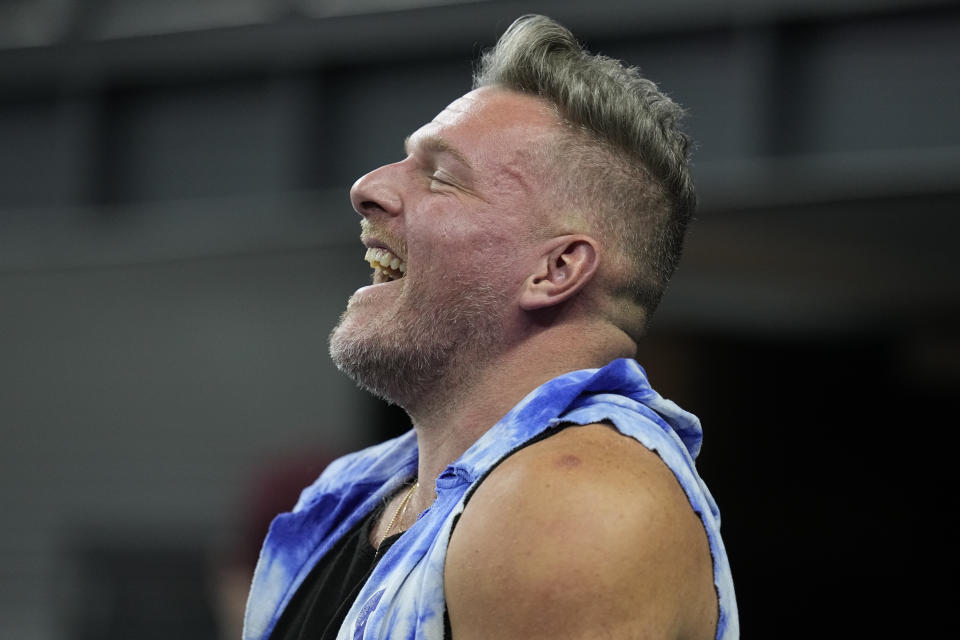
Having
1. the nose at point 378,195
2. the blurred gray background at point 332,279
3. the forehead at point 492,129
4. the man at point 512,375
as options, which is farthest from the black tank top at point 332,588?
the blurred gray background at point 332,279

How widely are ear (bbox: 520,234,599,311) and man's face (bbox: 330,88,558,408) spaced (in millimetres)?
23

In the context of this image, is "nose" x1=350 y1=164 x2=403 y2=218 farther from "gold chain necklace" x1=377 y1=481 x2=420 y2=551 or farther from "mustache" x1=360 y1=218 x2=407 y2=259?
"gold chain necklace" x1=377 y1=481 x2=420 y2=551

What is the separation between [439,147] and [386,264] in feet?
0.77

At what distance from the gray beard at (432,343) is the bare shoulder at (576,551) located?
1.32 feet

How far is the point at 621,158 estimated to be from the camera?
2.13 m

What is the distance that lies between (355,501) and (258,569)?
9.2 inches

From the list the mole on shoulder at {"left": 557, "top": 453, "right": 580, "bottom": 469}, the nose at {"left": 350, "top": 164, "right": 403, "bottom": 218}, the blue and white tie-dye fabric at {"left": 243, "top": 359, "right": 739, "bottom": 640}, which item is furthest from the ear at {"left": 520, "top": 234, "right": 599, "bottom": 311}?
the mole on shoulder at {"left": 557, "top": 453, "right": 580, "bottom": 469}

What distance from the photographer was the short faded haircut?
2098mm

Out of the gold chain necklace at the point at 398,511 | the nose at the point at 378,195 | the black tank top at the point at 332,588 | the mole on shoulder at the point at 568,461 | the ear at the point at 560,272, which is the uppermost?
the nose at the point at 378,195

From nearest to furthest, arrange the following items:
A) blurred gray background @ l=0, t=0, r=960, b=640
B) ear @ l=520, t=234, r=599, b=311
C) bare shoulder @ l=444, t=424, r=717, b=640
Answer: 1. bare shoulder @ l=444, t=424, r=717, b=640
2. ear @ l=520, t=234, r=599, b=311
3. blurred gray background @ l=0, t=0, r=960, b=640

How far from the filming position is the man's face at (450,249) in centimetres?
206

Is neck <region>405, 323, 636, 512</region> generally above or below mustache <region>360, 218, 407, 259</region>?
below

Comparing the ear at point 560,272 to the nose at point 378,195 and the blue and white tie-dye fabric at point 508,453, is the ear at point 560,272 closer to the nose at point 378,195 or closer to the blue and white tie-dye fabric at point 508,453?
the blue and white tie-dye fabric at point 508,453

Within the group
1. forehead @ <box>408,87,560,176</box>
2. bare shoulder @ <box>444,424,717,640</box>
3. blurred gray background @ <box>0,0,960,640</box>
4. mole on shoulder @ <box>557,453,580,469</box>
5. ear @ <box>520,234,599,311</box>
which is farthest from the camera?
blurred gray background @ <box>0,0,960,640</box>
